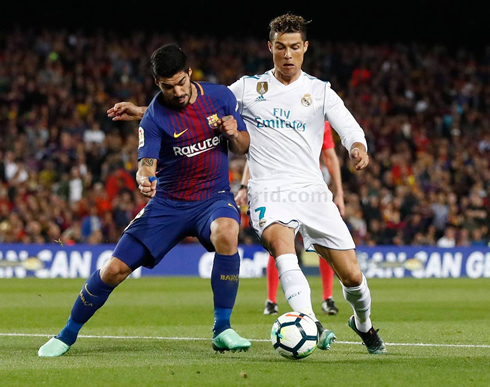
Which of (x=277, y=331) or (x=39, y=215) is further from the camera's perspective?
(x=39, y=215)

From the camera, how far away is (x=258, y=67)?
82.7 ft

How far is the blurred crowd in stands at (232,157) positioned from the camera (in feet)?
59.6

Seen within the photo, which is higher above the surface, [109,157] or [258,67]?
[258,67]

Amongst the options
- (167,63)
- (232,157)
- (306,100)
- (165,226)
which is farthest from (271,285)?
(232,157)

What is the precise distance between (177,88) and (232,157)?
44.8ft

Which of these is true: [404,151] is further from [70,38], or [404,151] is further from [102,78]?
[70,38]

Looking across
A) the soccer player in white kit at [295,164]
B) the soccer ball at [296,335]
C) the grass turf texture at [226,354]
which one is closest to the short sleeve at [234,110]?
the soccer player in white kit at [295,164]

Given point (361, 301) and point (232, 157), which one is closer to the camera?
point (361, 301)

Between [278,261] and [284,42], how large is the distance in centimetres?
156

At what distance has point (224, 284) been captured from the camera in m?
Answer: 6.26

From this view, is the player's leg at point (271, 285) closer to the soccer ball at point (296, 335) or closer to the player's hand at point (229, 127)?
the player's hand at point (229, 127)

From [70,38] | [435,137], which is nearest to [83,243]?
[70,38]

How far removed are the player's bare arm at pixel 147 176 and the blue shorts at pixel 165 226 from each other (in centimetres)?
40

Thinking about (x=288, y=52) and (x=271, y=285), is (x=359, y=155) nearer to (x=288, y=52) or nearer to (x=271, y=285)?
(x=288, y=52)
